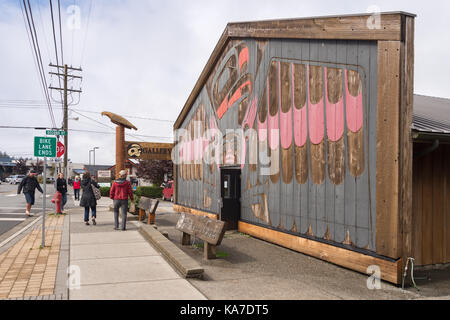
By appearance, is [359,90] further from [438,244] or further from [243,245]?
[243,245]

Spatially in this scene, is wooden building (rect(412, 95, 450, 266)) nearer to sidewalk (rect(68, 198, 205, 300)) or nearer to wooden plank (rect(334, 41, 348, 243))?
wooden plank (rect(334, 41, 348, 243))

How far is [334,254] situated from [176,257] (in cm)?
295

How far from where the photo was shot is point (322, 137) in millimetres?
7227

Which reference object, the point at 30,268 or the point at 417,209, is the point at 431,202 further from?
the point at 30,268

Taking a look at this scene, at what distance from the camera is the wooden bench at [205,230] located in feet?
22.0

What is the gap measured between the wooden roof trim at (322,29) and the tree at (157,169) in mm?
22597

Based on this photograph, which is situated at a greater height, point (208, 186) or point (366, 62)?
point (366, 62)

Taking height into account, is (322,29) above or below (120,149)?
above

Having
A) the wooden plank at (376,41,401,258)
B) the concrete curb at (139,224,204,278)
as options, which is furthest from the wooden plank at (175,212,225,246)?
the wooden plank at (376,41,401,258)

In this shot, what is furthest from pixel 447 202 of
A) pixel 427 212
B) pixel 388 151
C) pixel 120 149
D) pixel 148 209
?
pixel 120 149

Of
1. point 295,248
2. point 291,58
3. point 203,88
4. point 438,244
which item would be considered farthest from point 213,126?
point 438,244

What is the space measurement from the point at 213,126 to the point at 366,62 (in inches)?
287

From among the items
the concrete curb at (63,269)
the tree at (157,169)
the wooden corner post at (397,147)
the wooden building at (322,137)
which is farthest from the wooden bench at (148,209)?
the tree at (157,169)

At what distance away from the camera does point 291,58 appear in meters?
8.30
